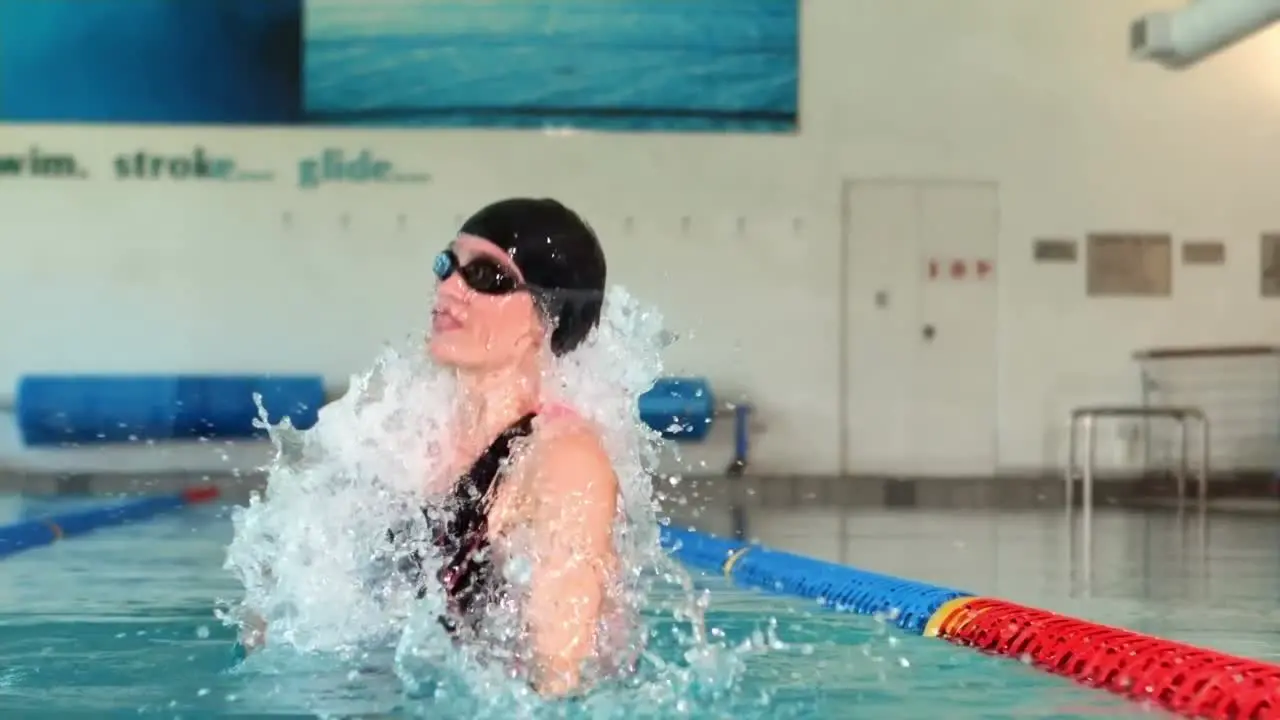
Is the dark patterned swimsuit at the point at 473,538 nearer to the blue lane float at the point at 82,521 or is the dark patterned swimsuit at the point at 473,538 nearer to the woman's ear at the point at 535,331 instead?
the woman's ear at the point at 535,331

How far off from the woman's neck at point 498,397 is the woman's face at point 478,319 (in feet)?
0.07

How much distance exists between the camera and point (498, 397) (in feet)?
7.16

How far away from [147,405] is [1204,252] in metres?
7.53

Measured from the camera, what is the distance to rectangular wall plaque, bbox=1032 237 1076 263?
11.1 meters

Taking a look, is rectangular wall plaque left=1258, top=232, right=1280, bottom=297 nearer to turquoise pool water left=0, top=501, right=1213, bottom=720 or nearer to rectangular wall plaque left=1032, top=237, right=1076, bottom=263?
rectangular wall plaque left=1032, top=237, right=1076, bottom=263

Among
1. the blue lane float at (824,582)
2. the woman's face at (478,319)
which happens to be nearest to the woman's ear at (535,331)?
the woman's face at (478,319)

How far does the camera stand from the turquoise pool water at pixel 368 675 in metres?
2.51

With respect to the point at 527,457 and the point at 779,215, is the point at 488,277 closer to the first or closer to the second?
the point at 527,457

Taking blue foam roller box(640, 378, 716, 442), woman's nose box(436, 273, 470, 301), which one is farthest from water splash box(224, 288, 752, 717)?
blue foam roller box(640, 378, 716, 442)

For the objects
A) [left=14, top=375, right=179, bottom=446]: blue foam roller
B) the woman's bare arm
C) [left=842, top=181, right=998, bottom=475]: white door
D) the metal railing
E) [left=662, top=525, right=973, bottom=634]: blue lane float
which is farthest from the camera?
[left=842, top=181, right=998, bottom=475]: white door

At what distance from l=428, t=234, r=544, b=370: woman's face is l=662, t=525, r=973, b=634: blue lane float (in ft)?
6.26

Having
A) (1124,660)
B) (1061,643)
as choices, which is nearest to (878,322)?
(1061,643)

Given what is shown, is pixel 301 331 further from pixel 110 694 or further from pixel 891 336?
pixel 110 694

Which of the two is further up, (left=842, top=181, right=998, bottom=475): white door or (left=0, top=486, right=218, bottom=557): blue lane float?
(left=842, top=181, right=998, bottom=475): white door
